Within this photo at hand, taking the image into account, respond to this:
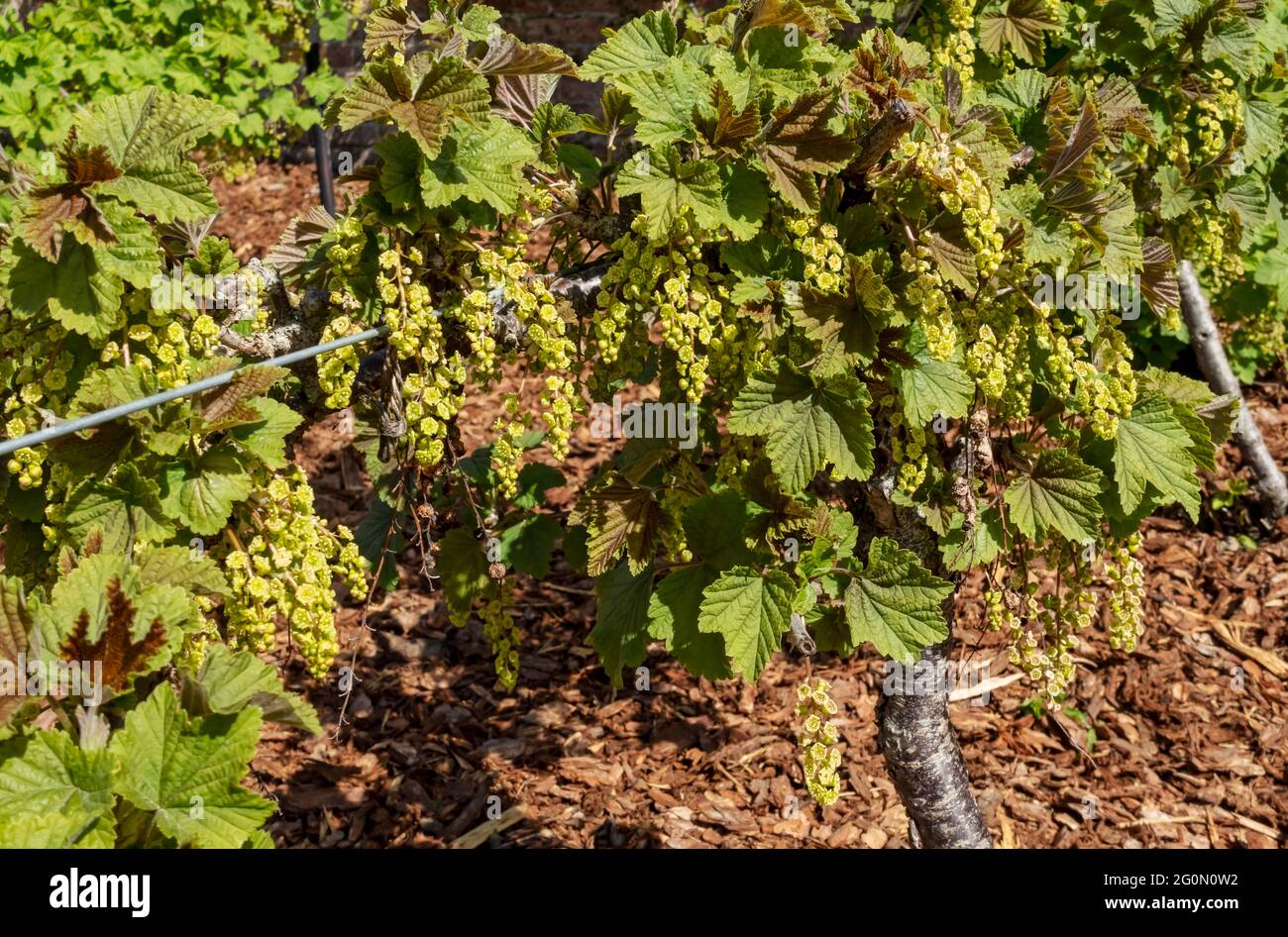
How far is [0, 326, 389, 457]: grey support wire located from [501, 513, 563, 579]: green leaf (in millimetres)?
1300

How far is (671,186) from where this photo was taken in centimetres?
209

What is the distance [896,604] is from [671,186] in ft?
2.99

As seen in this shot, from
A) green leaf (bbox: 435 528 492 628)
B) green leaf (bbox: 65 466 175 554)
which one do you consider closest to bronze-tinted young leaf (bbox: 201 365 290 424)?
green leaf (bbox: 65 466 175 554)

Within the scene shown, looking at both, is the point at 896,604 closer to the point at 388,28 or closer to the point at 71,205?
the point at 388,28

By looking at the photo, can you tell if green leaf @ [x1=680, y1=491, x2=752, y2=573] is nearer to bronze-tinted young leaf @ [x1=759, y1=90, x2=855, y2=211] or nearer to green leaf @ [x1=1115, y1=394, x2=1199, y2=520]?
bronze-tinted young leaf @ [x1=759, y1=90, x2=855, y2=211]

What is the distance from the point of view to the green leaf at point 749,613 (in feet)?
7.10

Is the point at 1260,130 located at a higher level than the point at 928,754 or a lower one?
higher

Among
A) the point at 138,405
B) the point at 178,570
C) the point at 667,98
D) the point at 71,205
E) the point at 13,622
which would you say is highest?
the point at 667,98

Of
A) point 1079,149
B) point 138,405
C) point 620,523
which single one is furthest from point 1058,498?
point 138,405

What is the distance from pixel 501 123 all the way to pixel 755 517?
889mm

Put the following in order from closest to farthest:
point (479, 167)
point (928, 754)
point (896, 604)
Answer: point (479, 167) → point (896, 604) → point (928, 754)

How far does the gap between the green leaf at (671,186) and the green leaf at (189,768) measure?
1063mm

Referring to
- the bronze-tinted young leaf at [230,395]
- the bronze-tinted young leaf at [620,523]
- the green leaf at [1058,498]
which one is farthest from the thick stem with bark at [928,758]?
the bronze-tinted young leaf at [230,395]

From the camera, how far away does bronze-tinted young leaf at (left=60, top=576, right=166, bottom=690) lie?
154 centimetres
